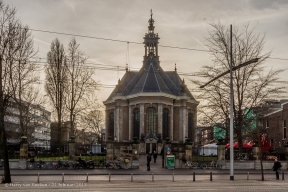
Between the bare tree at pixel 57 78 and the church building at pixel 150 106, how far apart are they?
1507 cm

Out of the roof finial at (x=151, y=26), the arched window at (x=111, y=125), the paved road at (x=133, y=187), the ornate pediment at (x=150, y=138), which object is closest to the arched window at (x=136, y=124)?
the ornate pediment at (x=150, y=138)

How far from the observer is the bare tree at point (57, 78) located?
51.9 m

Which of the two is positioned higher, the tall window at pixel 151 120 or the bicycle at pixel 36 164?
the tall window at pixel 151 120

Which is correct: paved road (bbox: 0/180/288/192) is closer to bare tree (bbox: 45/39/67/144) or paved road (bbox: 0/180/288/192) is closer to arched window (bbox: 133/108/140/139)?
bare tree (bbox: 45/39/67/144)

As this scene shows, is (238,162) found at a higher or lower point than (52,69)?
lower

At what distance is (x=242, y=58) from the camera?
4188 cm

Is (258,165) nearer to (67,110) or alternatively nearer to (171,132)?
(67,110)

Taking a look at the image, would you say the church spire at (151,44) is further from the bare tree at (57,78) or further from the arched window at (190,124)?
the bare tree at (57,78)

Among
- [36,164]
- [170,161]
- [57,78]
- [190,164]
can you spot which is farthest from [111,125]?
[36,164]

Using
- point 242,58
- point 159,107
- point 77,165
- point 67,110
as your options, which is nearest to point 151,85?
point 159,107

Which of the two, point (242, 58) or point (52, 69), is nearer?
point (242, 58)

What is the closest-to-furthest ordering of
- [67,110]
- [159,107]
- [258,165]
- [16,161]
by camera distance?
1. [16,161]
2. [258,165]
3. [67,110]
4. [159,107]

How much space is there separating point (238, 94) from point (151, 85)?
2922 centimetres

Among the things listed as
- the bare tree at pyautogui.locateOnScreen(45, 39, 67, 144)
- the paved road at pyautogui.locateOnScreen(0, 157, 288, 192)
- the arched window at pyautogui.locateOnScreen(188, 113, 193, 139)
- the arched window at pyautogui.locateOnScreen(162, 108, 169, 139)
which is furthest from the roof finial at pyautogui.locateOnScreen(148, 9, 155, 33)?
the paved road at pyautogui.locateOnScreen(0, 157, 288, 192)
